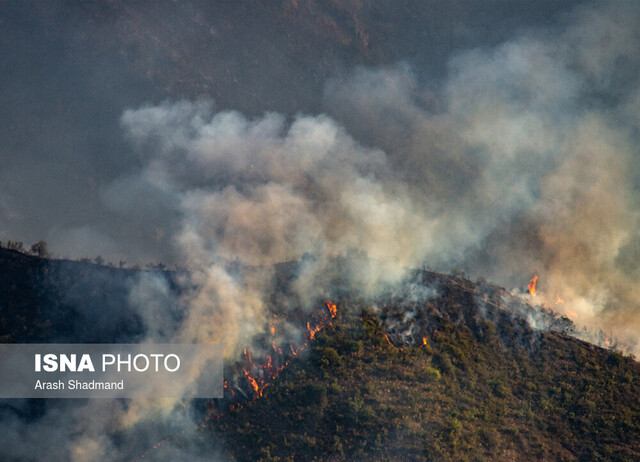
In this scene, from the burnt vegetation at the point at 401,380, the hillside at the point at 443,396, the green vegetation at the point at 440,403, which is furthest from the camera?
the burnt vegetation at the point at 401,380

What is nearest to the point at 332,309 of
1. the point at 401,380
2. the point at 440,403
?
the point at 401,380

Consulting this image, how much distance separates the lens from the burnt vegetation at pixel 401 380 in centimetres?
5494

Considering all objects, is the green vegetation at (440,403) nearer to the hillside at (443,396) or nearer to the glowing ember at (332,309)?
the hillside at (443,396)

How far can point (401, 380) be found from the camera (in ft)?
207

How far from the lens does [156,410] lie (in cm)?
5478

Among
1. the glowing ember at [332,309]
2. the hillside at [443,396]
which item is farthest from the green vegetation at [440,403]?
the glowing ember at [332,309]

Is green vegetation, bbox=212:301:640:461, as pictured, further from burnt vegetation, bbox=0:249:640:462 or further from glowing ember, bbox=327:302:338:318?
glowing ember, bbox=327:302:338:318

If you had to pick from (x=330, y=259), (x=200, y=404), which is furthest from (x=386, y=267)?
(x=200, y=404)

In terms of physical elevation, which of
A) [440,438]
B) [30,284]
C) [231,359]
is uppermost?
[30,284]

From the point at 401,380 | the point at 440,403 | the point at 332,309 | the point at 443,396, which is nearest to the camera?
the point at 440,403

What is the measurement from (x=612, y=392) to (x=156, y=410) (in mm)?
54361

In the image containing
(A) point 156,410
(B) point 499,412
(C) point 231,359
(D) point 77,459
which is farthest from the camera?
(B) point 499,412

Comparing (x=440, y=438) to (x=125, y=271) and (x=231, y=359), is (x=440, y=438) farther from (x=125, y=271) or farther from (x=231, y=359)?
(x=125, y=271)

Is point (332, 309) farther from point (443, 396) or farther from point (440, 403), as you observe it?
point (440, 403)
